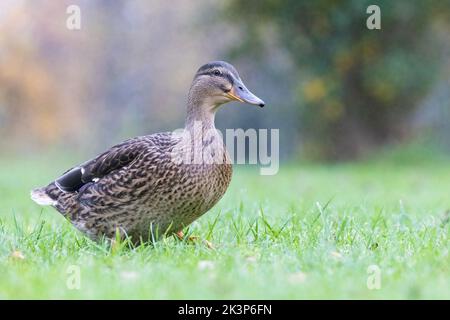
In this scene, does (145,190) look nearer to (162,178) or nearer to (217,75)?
(162,178)

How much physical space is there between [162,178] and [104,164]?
538 mm

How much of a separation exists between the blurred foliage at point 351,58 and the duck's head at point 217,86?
9.63 m

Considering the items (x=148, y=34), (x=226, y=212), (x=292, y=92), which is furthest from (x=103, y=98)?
(x=226, y=212)

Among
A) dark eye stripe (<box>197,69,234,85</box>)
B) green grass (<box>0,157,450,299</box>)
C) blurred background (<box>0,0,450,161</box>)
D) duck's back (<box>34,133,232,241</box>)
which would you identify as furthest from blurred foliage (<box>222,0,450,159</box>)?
duck's back (<box>34,133,232,241</box>)

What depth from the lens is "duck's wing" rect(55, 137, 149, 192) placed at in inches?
196

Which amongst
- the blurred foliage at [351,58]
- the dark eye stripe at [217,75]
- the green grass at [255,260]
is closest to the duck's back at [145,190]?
the green grass at [255,260]

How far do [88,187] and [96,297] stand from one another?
61.4 inches

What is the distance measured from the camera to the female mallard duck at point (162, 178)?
4.75 meters

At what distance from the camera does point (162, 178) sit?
4.74m

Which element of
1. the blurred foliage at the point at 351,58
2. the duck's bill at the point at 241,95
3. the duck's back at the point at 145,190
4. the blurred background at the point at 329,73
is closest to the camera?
the duck's back at the point at 145,190

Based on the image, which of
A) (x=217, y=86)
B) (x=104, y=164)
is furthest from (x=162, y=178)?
(x=217, y=86)

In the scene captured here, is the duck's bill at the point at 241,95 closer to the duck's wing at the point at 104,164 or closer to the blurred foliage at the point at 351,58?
the duck's wing at the point at 104,164

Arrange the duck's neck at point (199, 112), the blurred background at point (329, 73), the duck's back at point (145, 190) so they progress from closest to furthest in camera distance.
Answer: the duck's back at point (145, 190) → the duck's neck at point (199, 112) → the blurred background at point (329, 73)

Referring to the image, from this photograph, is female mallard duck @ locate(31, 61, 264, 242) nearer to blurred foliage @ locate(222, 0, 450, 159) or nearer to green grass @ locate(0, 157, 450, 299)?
green grass @ locate(0, 157, 450, 299)
